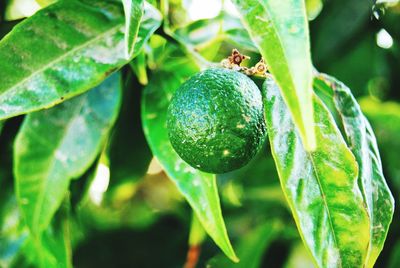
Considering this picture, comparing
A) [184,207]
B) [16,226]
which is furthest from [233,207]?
[16,226]

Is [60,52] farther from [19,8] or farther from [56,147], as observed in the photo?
[19,8]

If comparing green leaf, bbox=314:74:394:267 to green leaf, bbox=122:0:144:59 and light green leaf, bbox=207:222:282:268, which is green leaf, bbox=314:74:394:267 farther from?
light green leaf, bbox=207:222:282:268

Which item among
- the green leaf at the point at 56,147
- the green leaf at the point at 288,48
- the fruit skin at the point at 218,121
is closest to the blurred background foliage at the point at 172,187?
the green leaf at the point at 56,147

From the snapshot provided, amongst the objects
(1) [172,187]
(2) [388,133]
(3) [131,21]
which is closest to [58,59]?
(3) [131,21]

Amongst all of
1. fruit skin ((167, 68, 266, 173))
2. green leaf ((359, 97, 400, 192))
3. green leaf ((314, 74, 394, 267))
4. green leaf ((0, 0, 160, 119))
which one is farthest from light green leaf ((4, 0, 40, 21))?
green leaf ((359, 97, 400, 192))

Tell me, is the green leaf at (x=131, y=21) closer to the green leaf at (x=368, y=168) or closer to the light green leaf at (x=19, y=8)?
the green leaf at (x=368, y=168)

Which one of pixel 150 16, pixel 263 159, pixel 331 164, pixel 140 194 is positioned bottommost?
pixel 140 194

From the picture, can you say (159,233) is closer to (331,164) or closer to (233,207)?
(233,207)
